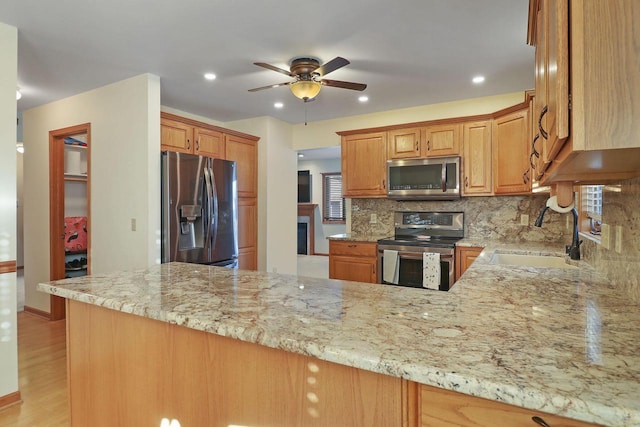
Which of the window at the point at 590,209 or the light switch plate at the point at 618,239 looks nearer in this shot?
the light switch plate at the point at 618,239

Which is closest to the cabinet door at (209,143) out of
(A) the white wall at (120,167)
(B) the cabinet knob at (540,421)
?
(A) the white wall at (120,167)

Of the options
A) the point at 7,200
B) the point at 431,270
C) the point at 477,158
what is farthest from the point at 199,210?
the point at 477,158

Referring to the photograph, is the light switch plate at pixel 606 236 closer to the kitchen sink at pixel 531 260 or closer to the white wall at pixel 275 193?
the kitchen sink at pixel 531 260

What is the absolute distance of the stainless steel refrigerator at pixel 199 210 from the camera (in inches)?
128

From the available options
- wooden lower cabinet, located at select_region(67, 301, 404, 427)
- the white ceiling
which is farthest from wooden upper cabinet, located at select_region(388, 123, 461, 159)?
wooden lower cabinet, located at select_region(67, 301, 404, 427)

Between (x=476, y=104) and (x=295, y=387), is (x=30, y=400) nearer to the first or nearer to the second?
(x=295, y=387)

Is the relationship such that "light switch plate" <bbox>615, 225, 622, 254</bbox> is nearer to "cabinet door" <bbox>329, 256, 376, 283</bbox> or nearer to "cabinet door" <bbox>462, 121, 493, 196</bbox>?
"cabinet door" <bbox>462, 121, 493, 196</bbox>

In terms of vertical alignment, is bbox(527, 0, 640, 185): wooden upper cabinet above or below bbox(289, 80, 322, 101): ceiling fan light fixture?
below

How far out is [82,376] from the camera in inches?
56.9

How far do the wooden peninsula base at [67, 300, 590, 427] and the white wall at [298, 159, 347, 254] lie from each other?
746 cm

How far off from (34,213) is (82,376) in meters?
3.72

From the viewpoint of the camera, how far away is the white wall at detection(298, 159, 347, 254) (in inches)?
346

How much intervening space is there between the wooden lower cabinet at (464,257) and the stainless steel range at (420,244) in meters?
0.05

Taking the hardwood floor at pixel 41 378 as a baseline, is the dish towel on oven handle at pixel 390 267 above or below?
above
